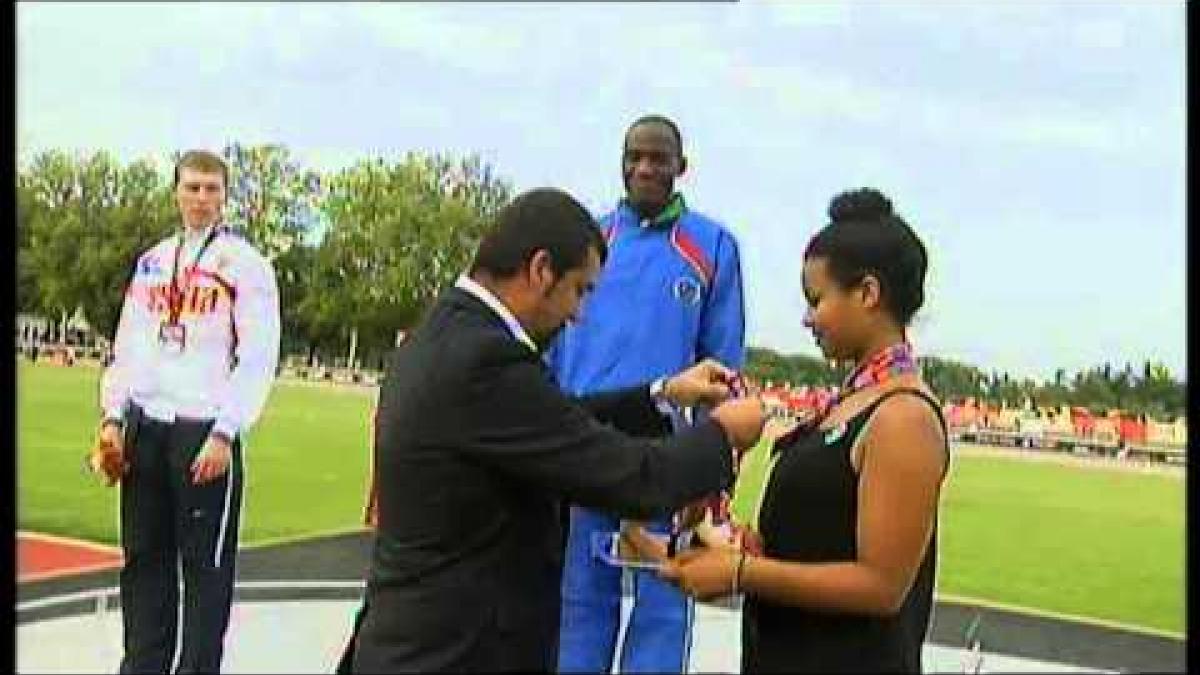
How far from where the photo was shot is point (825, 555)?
66.3 inches

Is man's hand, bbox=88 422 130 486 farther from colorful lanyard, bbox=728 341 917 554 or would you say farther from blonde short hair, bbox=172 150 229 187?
colorful lanyard, bbox=728 341 917 554

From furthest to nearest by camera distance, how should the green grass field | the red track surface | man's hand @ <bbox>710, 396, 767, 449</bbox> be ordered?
1. the red track surface
2. the green grass field
3. man's hand @ <bbox>710, 396, 767, 449</bbox>

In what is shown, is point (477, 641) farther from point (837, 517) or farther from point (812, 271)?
point (812, 271)

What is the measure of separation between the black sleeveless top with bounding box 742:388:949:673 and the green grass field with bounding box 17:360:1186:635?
6.79 feet

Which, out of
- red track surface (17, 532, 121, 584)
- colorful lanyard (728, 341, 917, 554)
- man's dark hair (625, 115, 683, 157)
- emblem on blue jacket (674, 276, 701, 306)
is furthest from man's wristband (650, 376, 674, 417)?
red track surface (17, 532, 121, 584)

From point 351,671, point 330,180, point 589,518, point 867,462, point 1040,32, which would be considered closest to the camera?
point 867,462

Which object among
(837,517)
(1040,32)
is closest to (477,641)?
(837,517)

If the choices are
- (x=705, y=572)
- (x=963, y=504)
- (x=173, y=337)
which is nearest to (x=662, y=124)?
(x=173, y=337)

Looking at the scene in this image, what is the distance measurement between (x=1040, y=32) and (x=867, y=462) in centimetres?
210

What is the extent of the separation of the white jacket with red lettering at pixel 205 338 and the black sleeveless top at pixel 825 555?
1652 mm

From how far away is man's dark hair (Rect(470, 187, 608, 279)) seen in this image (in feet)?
5.51

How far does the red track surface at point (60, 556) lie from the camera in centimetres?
425

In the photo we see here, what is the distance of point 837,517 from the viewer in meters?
1.68

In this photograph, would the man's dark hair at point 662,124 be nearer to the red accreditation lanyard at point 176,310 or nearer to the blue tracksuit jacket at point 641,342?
the blue tracksuit jacket at point 641,342
